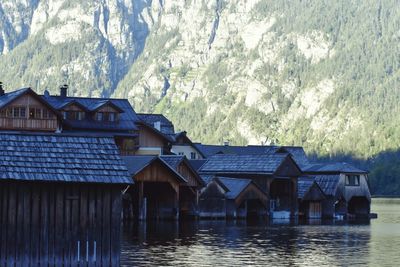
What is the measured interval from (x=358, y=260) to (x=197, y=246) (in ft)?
36.7

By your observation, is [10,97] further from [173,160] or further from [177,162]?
[177,162]

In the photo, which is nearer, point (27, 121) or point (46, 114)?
point (27, 121)

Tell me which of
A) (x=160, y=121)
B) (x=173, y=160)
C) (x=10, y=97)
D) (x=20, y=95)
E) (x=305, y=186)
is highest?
(x=160, y=121)

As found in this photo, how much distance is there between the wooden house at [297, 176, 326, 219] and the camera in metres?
113

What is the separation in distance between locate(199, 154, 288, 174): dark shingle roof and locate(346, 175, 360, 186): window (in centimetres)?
1253

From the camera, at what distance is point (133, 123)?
388 ft

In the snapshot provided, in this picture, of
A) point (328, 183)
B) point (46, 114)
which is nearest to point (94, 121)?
point (46, 114)

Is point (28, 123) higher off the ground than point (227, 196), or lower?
higher

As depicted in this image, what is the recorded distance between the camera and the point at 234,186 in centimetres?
10512

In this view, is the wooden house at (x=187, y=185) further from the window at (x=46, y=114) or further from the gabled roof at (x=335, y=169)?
the gabled roof at (x=335, y=169)

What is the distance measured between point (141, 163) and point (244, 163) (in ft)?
69.7

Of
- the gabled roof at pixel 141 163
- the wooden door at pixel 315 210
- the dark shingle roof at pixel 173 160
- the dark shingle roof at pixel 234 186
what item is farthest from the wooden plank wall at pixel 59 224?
the wooden door at pixel 315 210

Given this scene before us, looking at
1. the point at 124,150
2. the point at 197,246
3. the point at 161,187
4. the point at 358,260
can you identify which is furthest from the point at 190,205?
the point at 358,260

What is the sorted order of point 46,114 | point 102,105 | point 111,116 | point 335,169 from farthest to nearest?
point 335,169 < point 111,116 < point 102,105 < point 46,114
